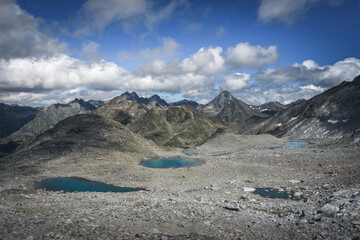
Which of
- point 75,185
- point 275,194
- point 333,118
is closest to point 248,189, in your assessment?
point 275,194

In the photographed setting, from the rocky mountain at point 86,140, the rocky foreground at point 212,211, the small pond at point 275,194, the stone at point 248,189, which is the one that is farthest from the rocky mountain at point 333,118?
the stone at point 248,189

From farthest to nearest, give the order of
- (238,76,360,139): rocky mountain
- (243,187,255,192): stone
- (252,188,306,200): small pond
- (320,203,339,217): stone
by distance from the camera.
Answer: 1. (238,76,360,139): rocky mountain
2. (243,187,255,192): stone
3. (252,188,306,200): small pond
4. (320,203,339,217): stone

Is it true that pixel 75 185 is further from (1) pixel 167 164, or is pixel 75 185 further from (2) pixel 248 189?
(1) pixel 167 164

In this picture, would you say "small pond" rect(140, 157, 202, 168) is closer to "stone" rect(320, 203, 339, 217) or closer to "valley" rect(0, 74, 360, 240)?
"valley" rect(0, 74, 360, 240)

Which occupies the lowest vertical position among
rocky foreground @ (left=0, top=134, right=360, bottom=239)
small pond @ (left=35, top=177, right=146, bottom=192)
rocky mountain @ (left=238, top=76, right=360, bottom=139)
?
small pond @ (left=35, top=177, right=146, bottom=192)

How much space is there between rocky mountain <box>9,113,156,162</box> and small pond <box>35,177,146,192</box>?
20657mm

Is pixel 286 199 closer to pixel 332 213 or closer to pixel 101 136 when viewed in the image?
pixel 332 213

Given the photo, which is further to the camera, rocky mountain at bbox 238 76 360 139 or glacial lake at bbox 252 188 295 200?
rocky mountain at bbox 238 76 360 139

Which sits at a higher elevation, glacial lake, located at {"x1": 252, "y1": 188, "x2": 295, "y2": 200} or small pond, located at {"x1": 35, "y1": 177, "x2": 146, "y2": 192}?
glacial lake, located at {"x1": 252, "y1": 188, "x2": 295, "y2": 200}

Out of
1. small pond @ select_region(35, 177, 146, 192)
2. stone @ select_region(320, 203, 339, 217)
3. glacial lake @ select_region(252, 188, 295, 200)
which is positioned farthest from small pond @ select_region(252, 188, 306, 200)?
small pond @ select_region(35, 177, 146, 192)

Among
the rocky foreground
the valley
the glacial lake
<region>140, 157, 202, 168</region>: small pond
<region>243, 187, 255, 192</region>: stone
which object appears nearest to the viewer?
the rocky foreground

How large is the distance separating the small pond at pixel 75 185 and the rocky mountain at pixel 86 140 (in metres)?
20.7

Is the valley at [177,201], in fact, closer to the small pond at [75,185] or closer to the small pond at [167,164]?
the small pond at [75,185]

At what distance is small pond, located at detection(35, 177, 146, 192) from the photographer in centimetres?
3581
